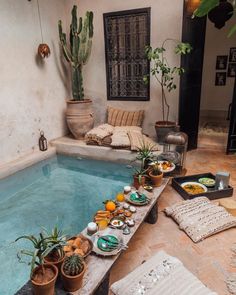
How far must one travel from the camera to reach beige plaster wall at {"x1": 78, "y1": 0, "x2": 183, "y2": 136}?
4.12 metres

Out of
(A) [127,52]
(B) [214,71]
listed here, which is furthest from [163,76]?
(B) [214,71]

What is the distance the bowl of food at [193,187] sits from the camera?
111 inches

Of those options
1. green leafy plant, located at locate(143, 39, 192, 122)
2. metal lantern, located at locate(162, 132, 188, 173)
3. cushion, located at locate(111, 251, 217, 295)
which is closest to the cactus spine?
cushion, located at locate(111, 251, 217, 295)

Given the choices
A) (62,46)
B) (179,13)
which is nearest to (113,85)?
(62,46)

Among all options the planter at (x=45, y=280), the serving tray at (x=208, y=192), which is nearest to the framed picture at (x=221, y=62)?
the serving tray at (x=208, y=192)

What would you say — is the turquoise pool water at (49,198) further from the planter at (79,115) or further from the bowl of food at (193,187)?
the bowl of food at (193,187)

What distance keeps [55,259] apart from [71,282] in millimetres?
170

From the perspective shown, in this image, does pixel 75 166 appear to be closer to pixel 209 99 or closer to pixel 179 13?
pixel 179 13

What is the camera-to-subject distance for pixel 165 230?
2.34m

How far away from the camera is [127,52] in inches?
180

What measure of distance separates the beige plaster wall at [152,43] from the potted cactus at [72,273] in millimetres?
3663

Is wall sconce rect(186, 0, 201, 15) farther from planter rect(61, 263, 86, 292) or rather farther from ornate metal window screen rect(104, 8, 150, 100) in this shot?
planter rect(61, 263, 86, 292)

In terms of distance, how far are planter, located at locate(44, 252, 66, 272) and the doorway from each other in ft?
11.3

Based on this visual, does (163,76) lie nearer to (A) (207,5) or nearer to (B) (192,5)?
(B) (192,5)
